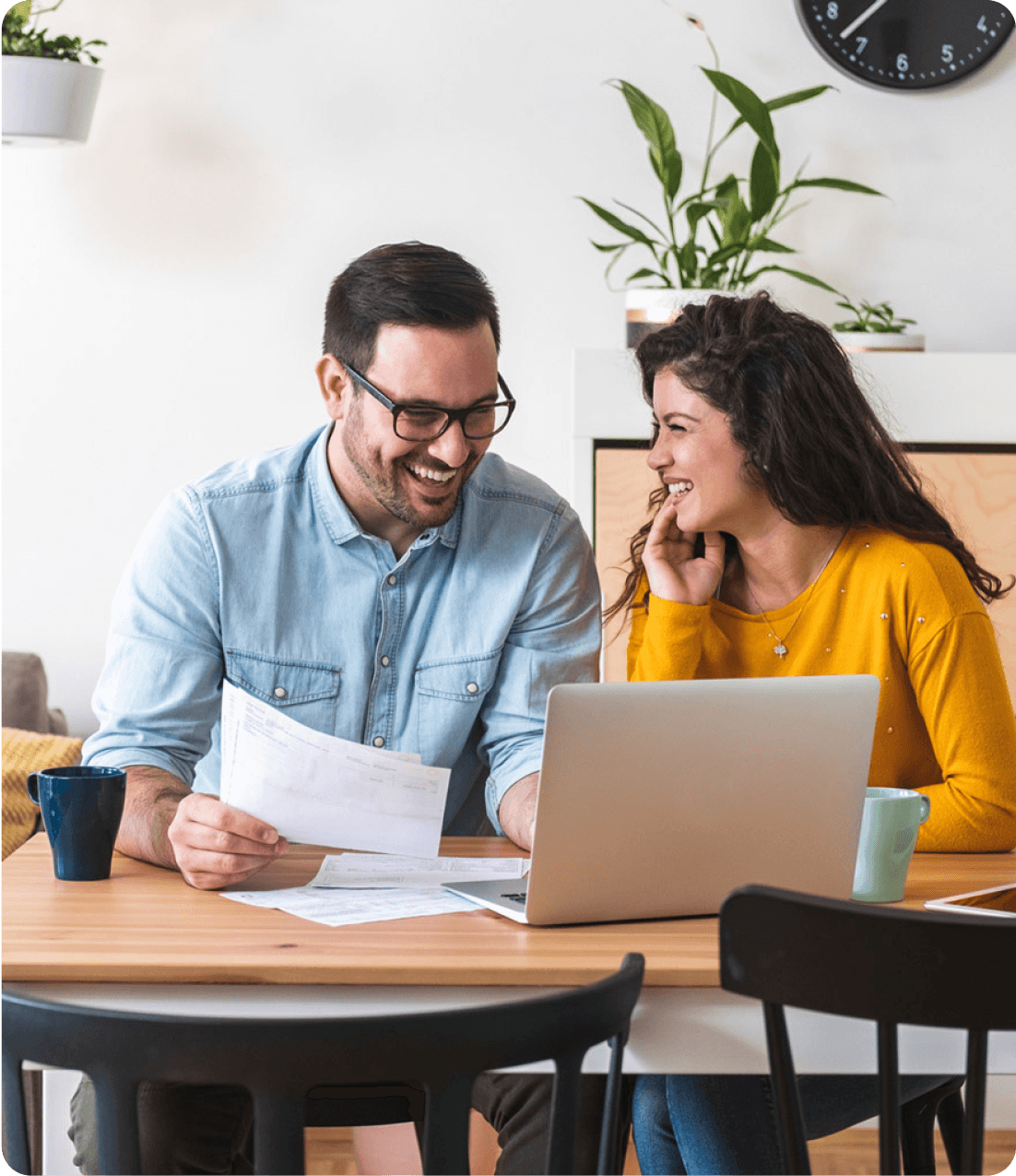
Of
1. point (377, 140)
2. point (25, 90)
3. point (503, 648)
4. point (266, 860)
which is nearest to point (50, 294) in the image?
point (25, 90)

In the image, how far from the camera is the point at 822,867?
4.02 feet

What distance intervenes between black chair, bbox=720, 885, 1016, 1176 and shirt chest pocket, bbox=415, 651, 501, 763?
32.0 inches

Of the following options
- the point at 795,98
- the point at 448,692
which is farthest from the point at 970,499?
the point at 448,692

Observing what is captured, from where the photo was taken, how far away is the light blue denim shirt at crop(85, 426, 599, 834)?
5.34ft

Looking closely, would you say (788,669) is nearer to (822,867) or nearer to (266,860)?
(822,867)

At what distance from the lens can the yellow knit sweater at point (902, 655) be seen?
5.45 feet

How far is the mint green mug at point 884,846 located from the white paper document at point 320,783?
0.38m

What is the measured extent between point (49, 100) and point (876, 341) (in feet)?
5.92

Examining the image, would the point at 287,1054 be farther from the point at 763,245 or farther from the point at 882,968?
the point at 763,245

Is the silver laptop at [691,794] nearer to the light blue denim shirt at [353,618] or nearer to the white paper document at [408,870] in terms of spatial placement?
the white paper document at [408,870]

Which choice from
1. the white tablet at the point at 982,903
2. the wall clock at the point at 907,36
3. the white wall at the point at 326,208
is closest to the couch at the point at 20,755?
the white wall at the point at 326,208

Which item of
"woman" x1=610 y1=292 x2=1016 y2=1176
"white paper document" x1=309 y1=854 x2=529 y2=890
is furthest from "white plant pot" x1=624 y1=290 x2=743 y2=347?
"white paper document" x1=309 y1=854 x2=529 y2=890

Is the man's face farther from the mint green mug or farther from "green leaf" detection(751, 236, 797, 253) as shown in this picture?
"green leaf" detection(751, 236, 797, 253)

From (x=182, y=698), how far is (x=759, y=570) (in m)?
0.82
